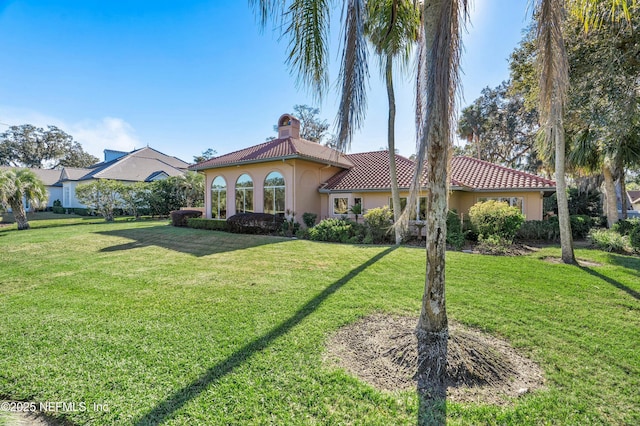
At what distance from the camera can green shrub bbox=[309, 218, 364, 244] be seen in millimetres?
13408

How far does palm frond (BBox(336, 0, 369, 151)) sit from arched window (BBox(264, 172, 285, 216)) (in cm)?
1432

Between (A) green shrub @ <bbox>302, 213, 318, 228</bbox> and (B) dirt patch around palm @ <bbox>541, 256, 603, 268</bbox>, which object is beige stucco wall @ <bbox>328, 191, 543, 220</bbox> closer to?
(A) green shrub @ <bbox>302, 213, 318, 228</bbox>

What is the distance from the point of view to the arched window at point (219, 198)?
20.7 meters

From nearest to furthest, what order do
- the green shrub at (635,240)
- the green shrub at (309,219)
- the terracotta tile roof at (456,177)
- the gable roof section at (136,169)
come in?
the green shrub at (635,240) < the terracotta tile roof at (456,177) < the green shrub at (309,219) < the gable roof section at (136,169)

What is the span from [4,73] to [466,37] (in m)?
26.4

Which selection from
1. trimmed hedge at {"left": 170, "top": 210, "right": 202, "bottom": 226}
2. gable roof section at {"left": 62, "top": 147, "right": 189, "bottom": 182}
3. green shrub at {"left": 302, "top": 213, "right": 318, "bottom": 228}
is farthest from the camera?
gable roof section at {"left": 62, "top": 147, "right": 189, "bottom": 182}

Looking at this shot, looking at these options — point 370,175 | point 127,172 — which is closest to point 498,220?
point 370,175

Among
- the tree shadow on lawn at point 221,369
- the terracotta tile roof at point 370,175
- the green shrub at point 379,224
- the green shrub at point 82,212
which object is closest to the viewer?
the tree shadow on lawn at point 221,369

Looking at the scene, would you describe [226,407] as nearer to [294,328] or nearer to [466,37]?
[294,328]

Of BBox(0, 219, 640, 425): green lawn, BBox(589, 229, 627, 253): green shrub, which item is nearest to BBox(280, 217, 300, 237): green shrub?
BBox(0, 219, 640, 425): green lawn

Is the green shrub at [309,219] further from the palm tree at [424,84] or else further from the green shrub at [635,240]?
the green shrub at [635,240]

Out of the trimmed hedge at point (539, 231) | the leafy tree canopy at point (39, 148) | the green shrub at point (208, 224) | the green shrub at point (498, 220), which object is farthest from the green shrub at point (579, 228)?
the leafy tree canopy at point (39, 148)

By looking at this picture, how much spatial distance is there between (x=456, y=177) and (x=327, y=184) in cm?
793

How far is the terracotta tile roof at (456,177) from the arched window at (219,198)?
302 inches
